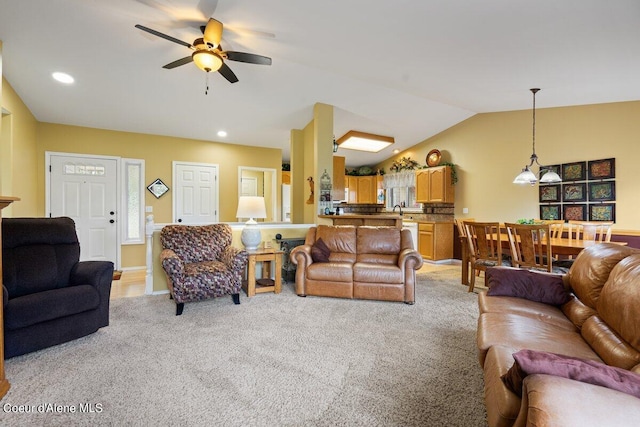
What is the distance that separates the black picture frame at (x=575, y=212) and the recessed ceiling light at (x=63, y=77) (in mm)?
7595

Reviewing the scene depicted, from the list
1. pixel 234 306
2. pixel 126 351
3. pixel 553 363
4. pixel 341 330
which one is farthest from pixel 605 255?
pixel 126 351

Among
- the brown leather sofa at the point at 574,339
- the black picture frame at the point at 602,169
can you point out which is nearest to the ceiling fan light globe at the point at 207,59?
the brown leather sofa at the point at 574,339

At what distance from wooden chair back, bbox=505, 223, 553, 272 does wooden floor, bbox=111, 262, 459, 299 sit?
6.48 feet

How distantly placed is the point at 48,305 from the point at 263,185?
5.55 metres

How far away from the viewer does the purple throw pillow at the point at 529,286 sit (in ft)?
6.64

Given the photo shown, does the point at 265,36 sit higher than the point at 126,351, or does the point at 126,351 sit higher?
the point at 265,36

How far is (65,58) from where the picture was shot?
11.0 ft

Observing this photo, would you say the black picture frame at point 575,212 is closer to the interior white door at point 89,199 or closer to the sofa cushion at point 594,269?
the sofa cushion at point 594,269

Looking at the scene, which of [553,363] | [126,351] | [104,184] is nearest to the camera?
[553,363]

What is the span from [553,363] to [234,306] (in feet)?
9.58

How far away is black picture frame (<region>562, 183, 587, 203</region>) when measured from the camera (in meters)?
4.48

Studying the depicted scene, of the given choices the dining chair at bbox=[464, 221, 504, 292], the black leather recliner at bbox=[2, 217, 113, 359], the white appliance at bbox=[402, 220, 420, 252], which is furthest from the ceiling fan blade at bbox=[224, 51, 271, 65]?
the white appliance at bbox=[402, 220, 420, 252]

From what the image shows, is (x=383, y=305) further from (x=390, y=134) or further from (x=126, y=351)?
(x=390, y=134)

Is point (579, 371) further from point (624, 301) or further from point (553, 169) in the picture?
point (553, 169)
